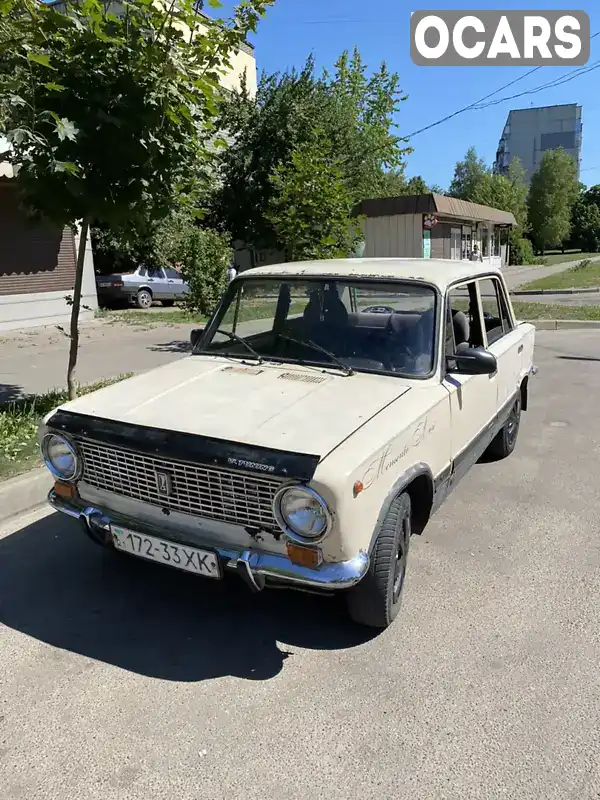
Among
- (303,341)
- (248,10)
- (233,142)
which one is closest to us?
(303,341)

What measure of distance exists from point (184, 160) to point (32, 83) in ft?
4.56

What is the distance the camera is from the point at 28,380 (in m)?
8.85

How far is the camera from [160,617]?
325cm

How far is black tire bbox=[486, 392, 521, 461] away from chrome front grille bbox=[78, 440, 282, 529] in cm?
332

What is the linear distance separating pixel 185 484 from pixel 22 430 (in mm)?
3726

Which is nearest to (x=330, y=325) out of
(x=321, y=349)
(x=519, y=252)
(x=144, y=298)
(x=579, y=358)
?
(x=321, y=349)

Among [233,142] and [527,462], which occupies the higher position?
[233,142]

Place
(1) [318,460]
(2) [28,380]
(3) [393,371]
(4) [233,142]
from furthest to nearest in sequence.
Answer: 1. (4) [233,142]
2. (2) [28,380]
3. (3) [393,371]
4. (1) [318,460]

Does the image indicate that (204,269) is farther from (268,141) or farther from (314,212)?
(268,141)

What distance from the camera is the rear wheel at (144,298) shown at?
2017cm

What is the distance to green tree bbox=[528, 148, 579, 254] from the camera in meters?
66.8

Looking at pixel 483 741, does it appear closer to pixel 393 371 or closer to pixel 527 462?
pixel 393 371

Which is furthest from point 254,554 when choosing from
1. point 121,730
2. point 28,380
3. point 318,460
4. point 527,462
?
point 28,380

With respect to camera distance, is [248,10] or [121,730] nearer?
[121,730]
